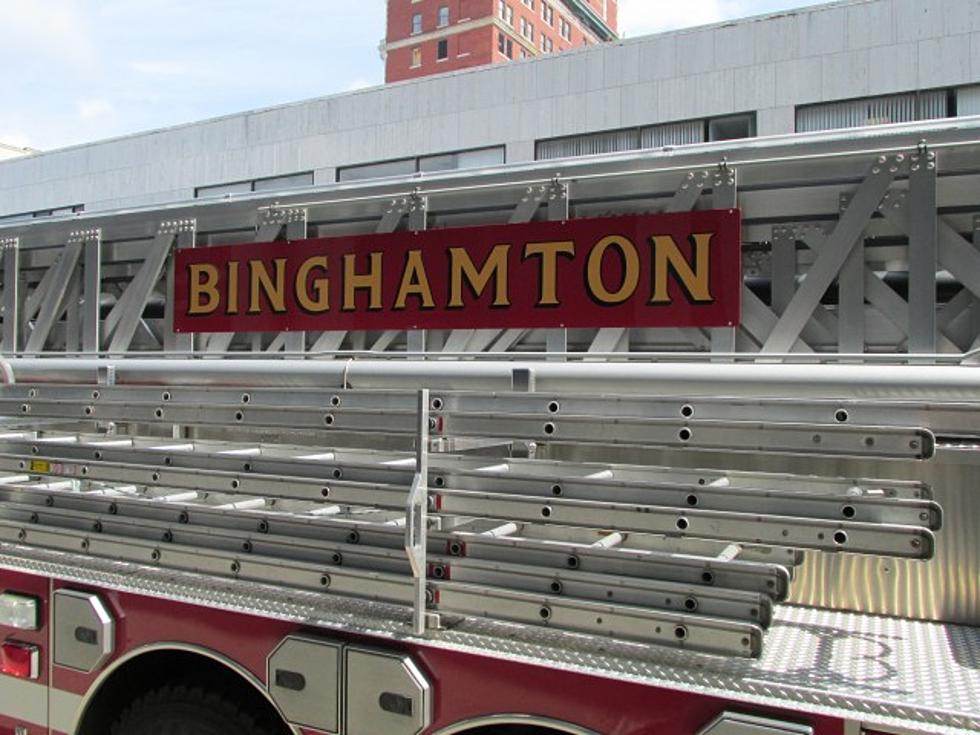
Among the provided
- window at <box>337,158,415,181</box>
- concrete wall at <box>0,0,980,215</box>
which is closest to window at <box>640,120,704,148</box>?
concrete wall at <box>0,0,980,215</box>

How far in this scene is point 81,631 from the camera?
3133 millimetres

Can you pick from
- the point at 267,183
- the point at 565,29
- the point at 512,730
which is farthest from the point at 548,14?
the point at 512,730

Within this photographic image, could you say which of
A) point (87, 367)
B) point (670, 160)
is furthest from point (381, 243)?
point (87, 367)

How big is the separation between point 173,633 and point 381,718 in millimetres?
890

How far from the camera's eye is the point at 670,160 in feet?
9.34

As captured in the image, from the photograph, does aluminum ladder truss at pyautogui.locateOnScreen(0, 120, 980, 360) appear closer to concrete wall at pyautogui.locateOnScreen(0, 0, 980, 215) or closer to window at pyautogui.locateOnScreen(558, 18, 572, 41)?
concrete wall at pyautogui.locateOnScreen(0, 0, 980, 215)

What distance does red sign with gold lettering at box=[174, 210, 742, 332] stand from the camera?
9.16 ft

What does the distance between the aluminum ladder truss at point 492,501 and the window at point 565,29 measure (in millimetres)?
85907

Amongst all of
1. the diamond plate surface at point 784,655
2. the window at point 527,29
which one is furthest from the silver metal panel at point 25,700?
the window at point 527,29

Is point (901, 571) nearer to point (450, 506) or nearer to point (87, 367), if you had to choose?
point (450, 506)

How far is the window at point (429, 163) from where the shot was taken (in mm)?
18719

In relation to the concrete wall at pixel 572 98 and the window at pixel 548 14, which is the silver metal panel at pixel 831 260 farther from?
the window at pixel 548 14

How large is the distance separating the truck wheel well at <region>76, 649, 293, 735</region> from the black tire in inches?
0.8

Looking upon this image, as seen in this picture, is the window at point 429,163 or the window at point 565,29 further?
the window at point 565,29
